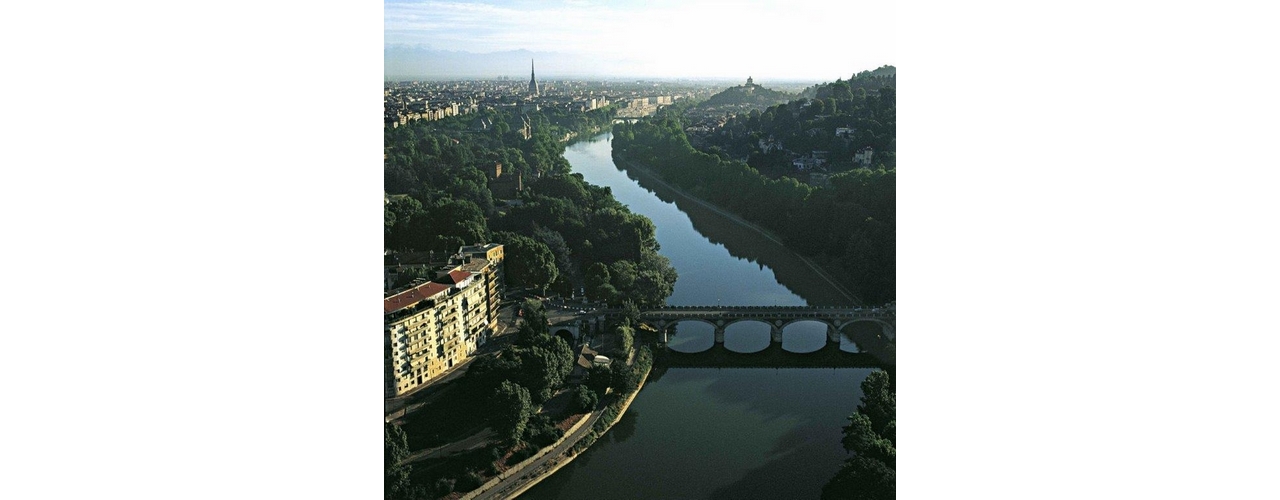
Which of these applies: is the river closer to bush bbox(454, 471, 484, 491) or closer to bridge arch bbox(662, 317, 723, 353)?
bridge arch bbox(662, 317, 723, 353)

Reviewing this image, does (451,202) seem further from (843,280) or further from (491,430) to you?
(843,280)

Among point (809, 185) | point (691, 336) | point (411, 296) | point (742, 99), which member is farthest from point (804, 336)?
point (411, 296)

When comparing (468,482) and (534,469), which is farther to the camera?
(534,469)

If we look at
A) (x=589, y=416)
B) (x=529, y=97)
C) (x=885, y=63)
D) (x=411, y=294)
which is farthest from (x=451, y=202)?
(x=885, y=63)

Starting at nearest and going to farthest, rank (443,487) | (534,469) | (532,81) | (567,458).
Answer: (443,487), (534,469), (567,458), (532,81)

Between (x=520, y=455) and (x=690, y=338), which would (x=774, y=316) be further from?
(x=520, y=455)

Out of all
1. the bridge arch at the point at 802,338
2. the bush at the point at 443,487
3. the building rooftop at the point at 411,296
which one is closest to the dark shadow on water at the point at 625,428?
the bush at the point at 443,487

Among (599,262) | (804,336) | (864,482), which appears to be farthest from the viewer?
(804,336)
